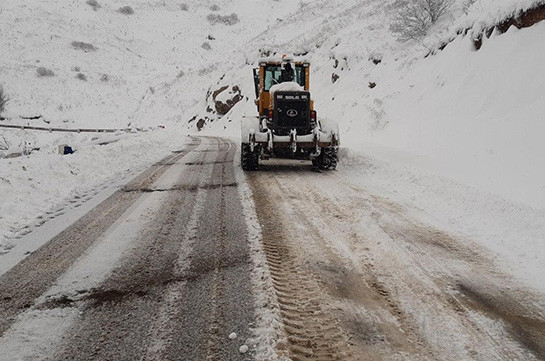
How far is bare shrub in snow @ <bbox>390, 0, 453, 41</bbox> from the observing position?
1758 centimetres

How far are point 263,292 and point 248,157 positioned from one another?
6.52 meters

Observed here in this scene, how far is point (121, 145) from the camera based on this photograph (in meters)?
13.6

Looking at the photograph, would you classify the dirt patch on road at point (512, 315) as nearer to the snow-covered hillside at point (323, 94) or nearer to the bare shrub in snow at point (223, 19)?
the snow-covered hillside at point (323, 94)

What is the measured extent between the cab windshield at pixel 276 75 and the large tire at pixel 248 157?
253 cm

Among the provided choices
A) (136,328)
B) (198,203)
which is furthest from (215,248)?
(198,203)

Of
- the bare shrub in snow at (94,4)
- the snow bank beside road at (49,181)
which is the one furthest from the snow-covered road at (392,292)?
the bare shrub in snow at (94,4)

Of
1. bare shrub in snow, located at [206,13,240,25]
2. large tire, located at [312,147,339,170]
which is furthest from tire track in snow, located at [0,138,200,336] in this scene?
bare shrub in snow, located at [206,13,240,25]

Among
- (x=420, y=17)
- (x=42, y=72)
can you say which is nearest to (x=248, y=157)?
(x=420, y=17)

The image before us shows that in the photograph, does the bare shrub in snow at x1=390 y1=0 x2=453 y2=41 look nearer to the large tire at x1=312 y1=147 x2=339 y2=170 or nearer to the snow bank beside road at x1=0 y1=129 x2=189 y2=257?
the large tire at x1=312 y1=147 x2=339 y2=170

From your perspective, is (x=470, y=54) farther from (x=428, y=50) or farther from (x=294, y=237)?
(x=294, y=237)

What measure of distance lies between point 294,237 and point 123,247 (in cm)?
193

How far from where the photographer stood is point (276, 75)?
1130 cm

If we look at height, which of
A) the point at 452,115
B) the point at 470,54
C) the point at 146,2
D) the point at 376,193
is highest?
the point at 146,2

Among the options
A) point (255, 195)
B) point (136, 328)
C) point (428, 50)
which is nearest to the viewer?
point (136, 328)
